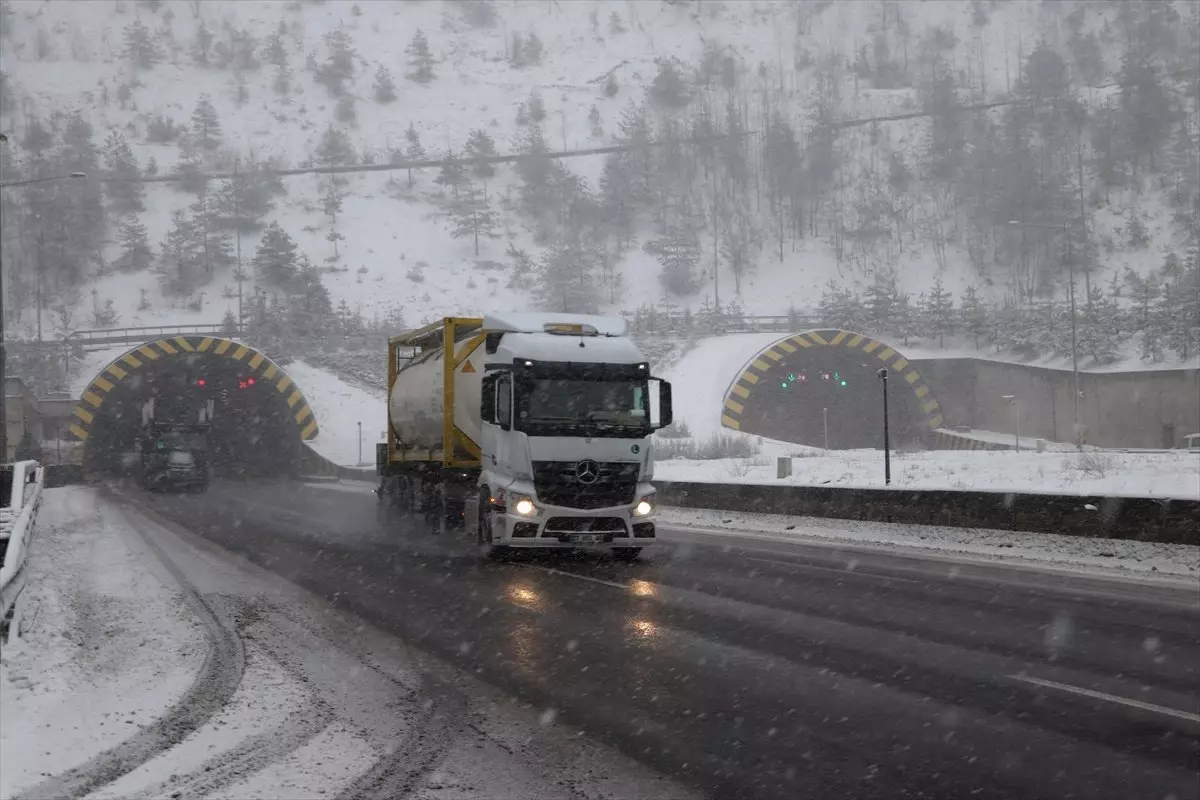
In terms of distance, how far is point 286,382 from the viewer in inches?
2012

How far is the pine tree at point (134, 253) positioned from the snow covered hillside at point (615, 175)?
242mm

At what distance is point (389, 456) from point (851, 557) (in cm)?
1198

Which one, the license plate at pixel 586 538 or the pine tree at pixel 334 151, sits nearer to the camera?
the license plate at pixel 586 538

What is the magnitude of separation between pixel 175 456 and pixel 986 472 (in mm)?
29954

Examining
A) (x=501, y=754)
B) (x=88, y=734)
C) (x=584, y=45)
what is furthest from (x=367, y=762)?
(x=584, y=45)

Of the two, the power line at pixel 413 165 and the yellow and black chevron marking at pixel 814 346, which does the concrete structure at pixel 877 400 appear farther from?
the power line at pixel 413 165

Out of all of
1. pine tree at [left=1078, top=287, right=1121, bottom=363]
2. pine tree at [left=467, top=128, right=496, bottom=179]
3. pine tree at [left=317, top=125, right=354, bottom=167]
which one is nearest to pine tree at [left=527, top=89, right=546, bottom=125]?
pine tree at [left=467, top=128, right=496, bottom=179]

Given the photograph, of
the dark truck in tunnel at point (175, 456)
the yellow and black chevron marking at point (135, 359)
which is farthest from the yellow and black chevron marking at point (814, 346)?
the yellow and black chevron marking at point (135, 359)

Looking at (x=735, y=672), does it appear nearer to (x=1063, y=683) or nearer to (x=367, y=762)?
(x=1063, y=683)

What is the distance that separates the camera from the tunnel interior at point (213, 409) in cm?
5044

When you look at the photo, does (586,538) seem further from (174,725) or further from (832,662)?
(174,725)

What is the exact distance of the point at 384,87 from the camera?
476ft

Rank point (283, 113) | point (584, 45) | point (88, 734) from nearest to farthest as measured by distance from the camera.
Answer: point (88, 734) < point (283, 113) < point (584, 45)

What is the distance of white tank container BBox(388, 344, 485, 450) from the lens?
1855 cm
